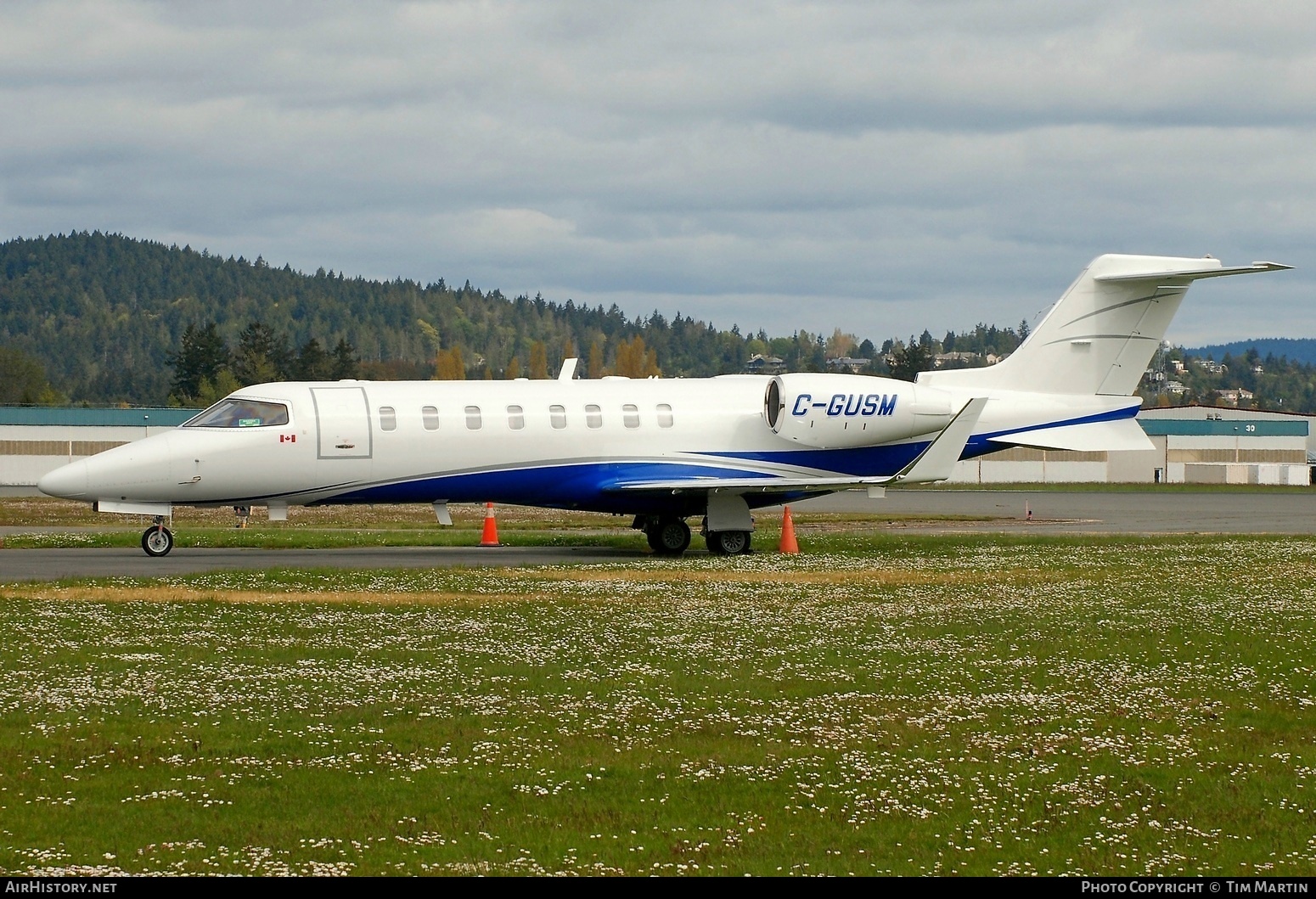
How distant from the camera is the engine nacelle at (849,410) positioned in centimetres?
2802

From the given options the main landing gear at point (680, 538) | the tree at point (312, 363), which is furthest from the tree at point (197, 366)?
the main landing gear at point (680, 538)

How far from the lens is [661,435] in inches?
1099

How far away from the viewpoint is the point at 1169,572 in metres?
22.6

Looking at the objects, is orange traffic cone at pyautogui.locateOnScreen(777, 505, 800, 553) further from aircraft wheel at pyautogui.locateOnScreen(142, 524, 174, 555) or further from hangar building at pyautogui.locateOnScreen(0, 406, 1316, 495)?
hangar building at pyautogui.locateOnScreen(0, 406, 1316, 495)

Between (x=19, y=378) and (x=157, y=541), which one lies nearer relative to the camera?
(x=157, y=541)

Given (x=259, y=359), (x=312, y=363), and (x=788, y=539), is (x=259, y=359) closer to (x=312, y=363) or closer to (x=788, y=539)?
(x=312, y=363)

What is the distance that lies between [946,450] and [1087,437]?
4238 mm

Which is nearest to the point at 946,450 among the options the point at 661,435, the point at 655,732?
the point at 661,435

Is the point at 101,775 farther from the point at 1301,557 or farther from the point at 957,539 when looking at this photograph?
the point at 957,539

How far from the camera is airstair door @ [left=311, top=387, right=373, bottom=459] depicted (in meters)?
26.5

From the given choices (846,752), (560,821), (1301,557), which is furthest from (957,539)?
(560,821)

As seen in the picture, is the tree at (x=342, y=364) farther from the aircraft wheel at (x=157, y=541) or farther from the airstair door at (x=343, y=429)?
the airstair door at (x=343, y=429)

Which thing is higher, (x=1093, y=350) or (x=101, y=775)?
(x=1093, y=350)
